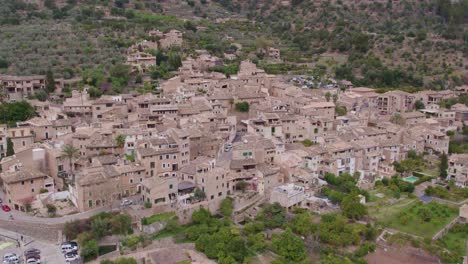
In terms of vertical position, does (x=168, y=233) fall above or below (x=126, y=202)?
below

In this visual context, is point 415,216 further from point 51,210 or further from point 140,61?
point 140,61

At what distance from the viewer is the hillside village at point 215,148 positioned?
29781 millimetres

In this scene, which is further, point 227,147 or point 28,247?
point 227,147

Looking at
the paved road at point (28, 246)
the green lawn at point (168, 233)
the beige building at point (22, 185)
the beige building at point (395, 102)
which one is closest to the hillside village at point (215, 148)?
the beige building at point (22, 185)

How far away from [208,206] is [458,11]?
5915cm

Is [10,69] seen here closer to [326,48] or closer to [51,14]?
[51,14]

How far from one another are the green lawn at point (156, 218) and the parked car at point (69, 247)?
3454 millimetres

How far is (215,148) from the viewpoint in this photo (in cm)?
3562

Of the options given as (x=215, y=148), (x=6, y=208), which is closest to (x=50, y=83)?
(x=215, y=148)

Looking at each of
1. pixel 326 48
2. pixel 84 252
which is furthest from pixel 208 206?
pixel 326 48

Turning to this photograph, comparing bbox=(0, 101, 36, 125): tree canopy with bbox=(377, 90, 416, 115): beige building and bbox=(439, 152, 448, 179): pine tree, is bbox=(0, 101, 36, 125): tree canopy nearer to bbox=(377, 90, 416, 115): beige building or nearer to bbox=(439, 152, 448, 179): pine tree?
bbox=(439, 152, 448, 179): pine tree

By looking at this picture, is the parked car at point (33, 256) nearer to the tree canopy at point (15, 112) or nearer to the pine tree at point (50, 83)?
the tree canopy at point (15, 112)

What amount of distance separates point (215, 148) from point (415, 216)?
41.8 feet

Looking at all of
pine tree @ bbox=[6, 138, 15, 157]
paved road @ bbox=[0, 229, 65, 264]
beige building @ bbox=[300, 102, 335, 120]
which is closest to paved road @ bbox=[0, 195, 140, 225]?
paved road @ bbox=[0, 229, 65, 264]
